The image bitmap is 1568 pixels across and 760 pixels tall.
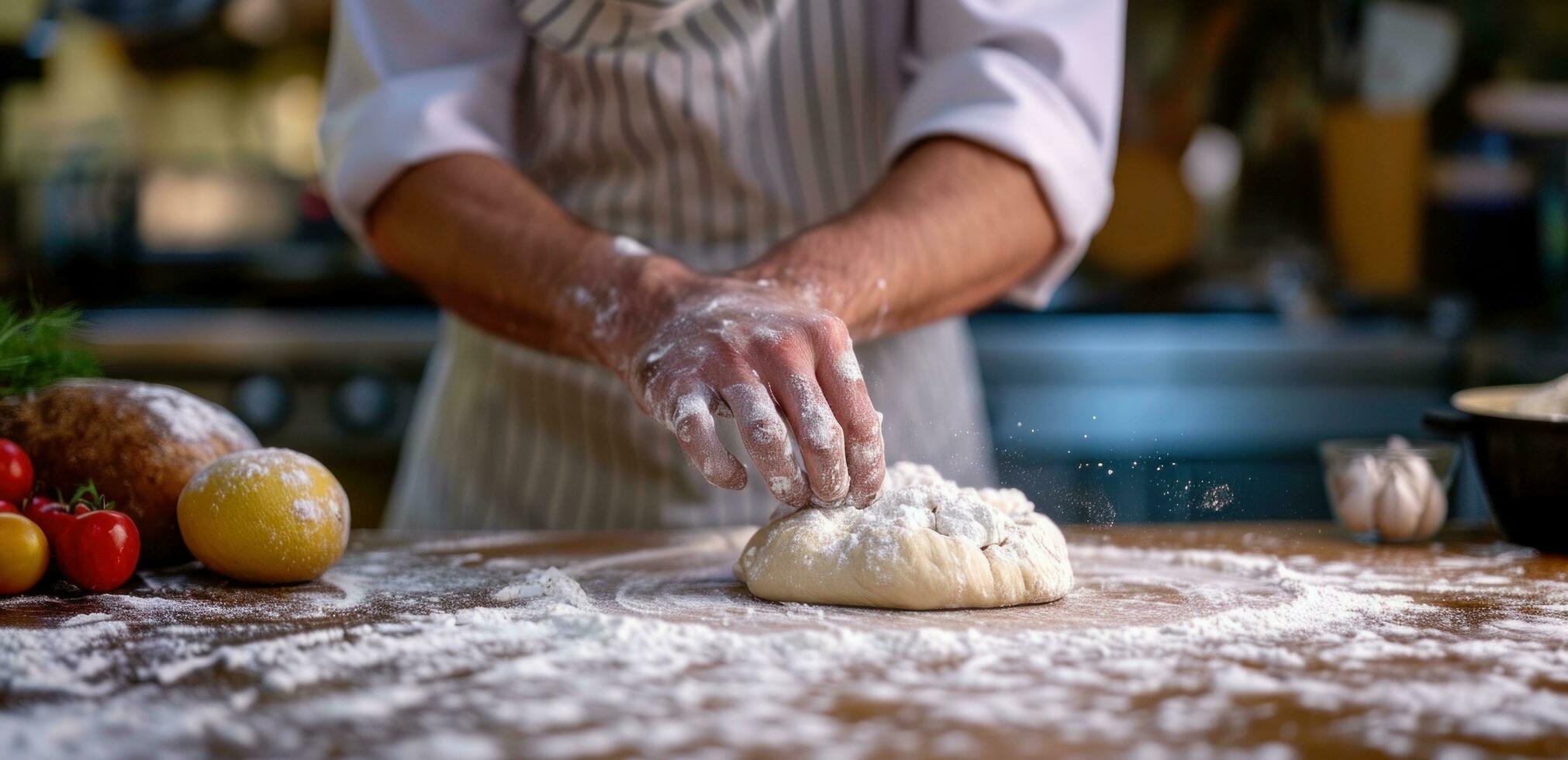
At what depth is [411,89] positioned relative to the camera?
5.32ft

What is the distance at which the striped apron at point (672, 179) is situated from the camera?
1.63 metres

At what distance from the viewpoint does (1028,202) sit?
151 centimetres

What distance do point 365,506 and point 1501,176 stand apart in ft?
9.07

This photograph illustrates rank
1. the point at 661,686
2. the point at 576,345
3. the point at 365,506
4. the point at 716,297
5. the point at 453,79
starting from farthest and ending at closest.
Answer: the point at 365,506
the point at 453,79
the point at 576,345
the point at 716,297
the point at 661,686

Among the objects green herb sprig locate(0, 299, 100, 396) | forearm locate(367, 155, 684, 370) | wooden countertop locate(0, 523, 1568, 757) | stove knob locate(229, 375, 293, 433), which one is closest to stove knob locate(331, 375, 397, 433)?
stove knob locate(229, 375, 293, 433)

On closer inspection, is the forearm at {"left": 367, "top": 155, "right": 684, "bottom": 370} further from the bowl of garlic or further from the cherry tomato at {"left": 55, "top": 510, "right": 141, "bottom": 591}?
the bowl of garlic

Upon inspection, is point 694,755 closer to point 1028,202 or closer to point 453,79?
point 1028,202

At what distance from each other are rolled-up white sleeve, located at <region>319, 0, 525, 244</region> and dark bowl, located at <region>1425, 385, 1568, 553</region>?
3.57ft

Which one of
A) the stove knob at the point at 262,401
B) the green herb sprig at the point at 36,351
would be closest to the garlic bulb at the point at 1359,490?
the green herb sprig at the point at 36,351

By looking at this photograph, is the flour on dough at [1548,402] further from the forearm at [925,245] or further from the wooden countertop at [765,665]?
the forearm at [925,245]

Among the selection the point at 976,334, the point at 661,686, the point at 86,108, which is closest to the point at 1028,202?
the point at 661,686

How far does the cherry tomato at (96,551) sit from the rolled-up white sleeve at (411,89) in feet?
1.88

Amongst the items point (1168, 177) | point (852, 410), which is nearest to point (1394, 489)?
point (852, 410)

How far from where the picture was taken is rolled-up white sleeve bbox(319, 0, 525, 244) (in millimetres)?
1582
